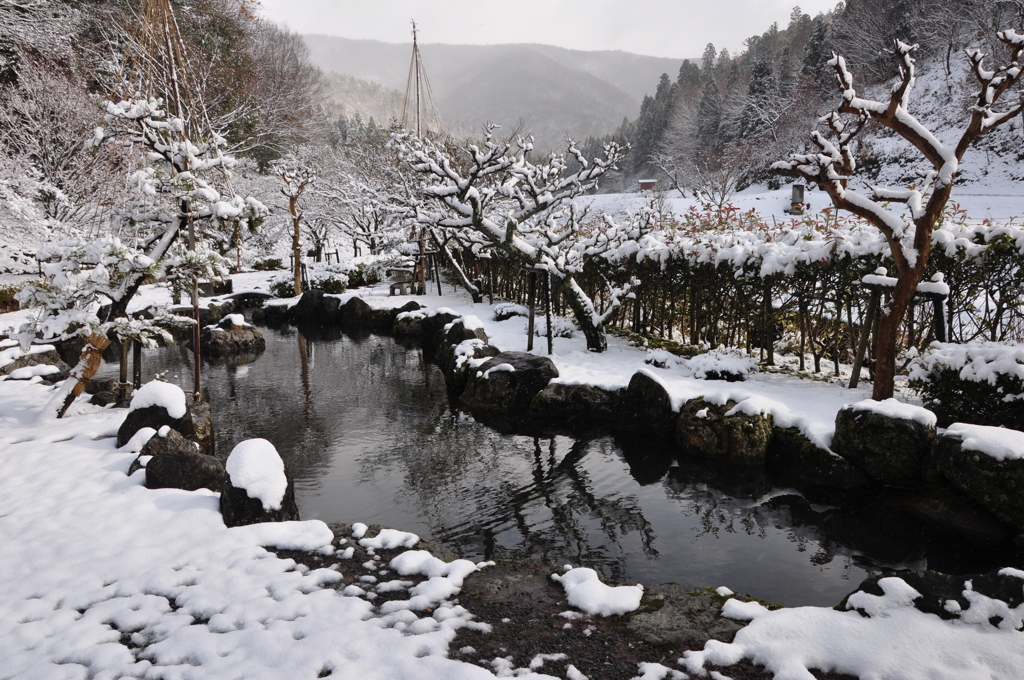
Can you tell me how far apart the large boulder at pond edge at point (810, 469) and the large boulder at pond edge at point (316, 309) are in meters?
15.2

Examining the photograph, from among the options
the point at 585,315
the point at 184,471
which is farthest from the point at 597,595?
the point at 585,315

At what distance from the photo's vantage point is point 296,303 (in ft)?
63.2

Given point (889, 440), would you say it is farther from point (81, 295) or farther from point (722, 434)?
point (81, 295)

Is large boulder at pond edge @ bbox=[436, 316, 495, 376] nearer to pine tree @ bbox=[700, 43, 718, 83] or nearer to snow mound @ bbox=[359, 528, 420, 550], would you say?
snow mound @ bbox=[359, 528, 420, 550]

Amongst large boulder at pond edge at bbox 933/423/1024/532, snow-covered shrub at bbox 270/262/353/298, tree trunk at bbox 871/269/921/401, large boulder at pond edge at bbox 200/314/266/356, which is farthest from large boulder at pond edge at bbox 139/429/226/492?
snow-covered shrub at bbox 270/262/353/298

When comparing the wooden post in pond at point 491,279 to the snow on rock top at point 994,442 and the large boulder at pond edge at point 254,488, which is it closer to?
the large boulder at pond edge at point 254,488

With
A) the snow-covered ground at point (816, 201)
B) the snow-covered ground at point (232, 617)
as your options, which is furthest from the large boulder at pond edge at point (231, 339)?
the snow-covered ground at point (816, 201)

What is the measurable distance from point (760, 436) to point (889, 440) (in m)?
1.35

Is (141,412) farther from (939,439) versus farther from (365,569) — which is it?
(939,439)

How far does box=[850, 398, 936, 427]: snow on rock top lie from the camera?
5609mm

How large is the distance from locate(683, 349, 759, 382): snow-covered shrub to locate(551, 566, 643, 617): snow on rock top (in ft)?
17.2

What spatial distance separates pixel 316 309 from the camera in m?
19.0

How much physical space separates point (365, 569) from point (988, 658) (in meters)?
3.86

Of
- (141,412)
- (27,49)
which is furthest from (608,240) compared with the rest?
(27,49)
